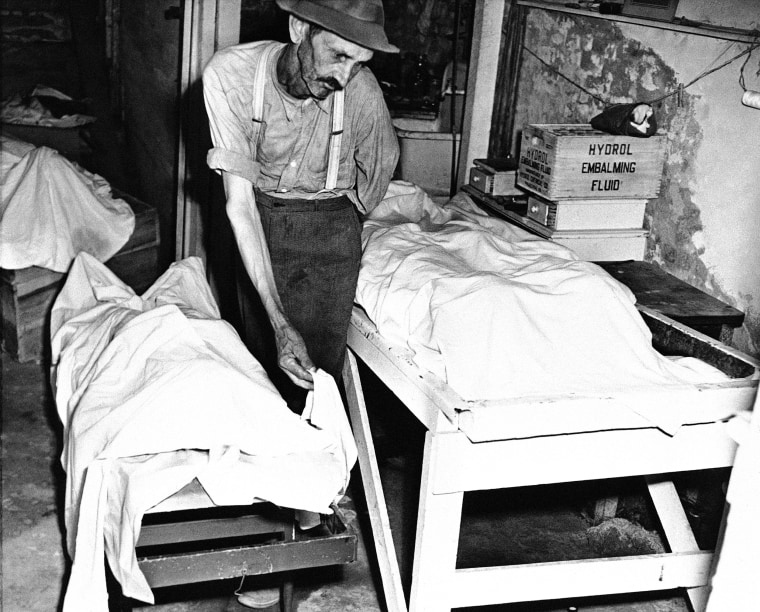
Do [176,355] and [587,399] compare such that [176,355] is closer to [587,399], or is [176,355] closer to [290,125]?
[290,125]

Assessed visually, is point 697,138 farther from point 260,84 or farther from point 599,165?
point 260,84

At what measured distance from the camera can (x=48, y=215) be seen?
4.83 meters

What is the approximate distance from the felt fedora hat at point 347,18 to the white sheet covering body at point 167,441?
0.97 metres

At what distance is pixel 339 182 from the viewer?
329 centimetres

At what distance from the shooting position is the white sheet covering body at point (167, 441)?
7.99 ft

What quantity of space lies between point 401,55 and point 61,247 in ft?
8.39

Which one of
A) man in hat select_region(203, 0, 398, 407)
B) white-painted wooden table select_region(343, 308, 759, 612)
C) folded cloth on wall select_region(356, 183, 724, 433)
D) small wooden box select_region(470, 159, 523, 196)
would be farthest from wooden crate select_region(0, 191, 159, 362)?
white-painted wooden table select_region(343, 308, 759, 612)

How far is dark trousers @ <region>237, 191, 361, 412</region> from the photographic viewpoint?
10.8 ft

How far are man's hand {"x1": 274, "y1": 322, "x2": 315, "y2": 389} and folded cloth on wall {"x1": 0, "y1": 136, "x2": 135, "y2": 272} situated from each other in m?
2.52

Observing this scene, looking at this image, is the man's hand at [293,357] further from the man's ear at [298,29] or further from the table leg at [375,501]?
the man's ear at [298,29]

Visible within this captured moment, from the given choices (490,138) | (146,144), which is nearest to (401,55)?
(490,138)

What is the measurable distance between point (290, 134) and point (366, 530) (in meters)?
1.69

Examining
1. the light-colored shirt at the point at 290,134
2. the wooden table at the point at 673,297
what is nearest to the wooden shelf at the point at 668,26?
the wooden table at the point at 673,297

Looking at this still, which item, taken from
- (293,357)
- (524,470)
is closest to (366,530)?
(293,357)
